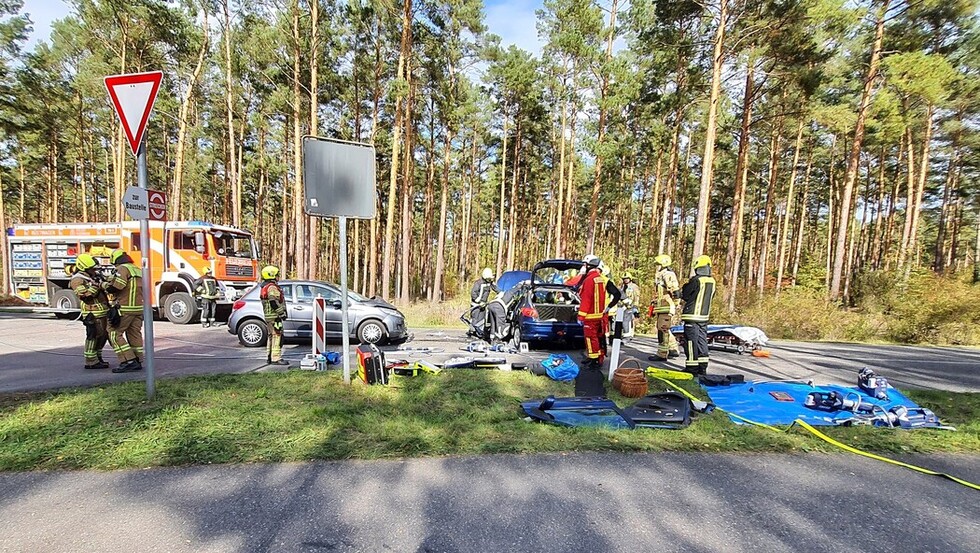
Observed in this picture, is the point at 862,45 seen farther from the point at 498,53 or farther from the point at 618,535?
the point at 618,535

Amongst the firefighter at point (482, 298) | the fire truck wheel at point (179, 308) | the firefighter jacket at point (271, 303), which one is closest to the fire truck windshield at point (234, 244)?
the fire truck wheel at point (179, 308)

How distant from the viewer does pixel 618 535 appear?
254 cm

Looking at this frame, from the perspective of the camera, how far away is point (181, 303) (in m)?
12.4

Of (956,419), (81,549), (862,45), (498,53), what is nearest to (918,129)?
(862,45)

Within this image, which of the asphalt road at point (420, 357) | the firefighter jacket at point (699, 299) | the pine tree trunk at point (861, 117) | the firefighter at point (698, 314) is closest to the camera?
the asphalt road at point (420, 357)

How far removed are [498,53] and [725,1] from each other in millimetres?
12989

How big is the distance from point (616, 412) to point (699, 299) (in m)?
3.15

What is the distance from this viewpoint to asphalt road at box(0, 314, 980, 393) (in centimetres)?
645

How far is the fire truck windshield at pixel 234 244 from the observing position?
12.7 metres

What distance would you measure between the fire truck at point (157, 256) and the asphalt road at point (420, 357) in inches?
65.9

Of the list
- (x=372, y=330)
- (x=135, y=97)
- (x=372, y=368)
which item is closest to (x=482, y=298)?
(x=372, y=330)

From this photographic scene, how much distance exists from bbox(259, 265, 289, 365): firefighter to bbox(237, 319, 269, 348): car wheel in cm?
194

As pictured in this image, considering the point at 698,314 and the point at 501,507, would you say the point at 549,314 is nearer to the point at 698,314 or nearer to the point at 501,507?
the point at 698,314

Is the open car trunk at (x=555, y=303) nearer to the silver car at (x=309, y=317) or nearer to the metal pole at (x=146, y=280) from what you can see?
the silver car at (x=309, y=317)
